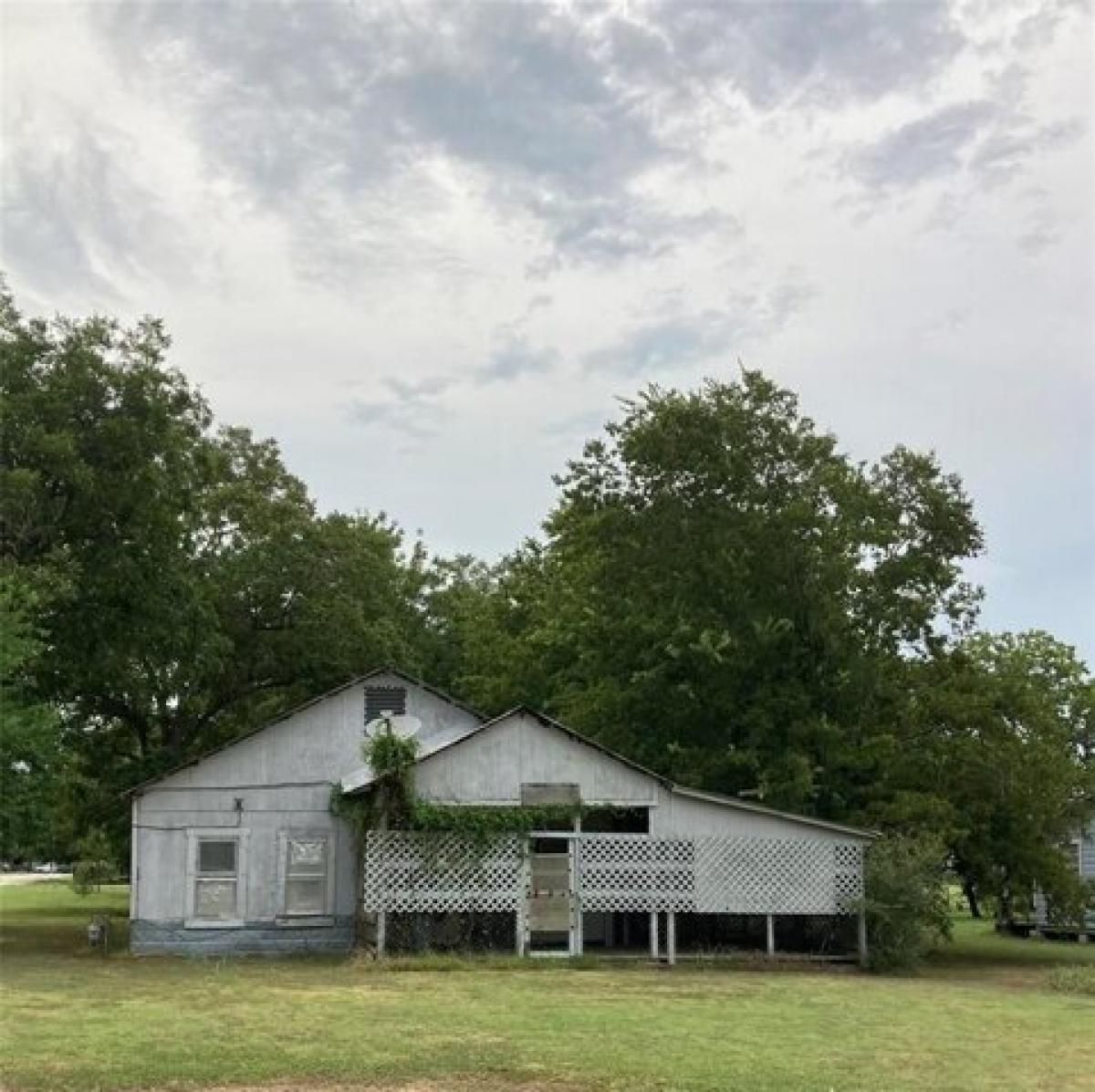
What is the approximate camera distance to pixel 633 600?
27938 millimetres

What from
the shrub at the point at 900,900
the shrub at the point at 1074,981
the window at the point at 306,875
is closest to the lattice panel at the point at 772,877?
the shrub at the point at 900,900

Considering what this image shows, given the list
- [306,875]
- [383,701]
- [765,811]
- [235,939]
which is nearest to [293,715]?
[383,701]

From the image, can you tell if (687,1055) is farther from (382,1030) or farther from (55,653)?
(55,653)

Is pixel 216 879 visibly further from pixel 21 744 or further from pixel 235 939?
pixel 21 744

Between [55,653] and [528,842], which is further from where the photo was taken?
[55,653]

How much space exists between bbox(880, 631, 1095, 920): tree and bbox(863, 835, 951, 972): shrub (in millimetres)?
2267

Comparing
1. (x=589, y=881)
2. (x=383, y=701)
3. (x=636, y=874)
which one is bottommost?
(x=589, y=881)

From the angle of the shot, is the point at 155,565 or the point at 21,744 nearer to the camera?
the point at 21,744

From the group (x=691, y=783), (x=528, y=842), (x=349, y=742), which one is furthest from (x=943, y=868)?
(x=349, y=742)

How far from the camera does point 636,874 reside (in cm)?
2200

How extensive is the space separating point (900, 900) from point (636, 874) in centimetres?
438

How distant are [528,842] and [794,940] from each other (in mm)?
6228

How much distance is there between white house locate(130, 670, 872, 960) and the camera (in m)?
21.7

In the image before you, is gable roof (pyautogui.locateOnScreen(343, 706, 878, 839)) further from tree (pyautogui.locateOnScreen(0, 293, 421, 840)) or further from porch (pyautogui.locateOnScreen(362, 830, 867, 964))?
tree (pyautogui.locateOnScreen(0, 293, 421, 840))
